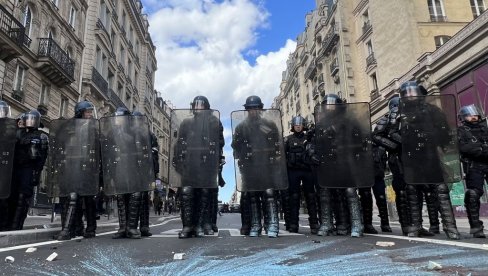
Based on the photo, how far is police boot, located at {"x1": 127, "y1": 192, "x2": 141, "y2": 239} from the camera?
5.37 meters

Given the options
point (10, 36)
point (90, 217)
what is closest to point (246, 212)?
point (90, 217)

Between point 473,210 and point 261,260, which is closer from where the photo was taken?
point 261,260

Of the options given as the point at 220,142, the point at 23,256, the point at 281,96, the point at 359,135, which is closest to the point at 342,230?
the point at 359,135

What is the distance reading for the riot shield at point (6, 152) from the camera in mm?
5582

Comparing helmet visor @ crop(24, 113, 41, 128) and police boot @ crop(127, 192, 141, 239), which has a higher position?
helmet visor @ crop(24, 113, 41, 128)

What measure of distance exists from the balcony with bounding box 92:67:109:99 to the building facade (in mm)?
16549

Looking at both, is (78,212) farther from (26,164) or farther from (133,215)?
(26,164)

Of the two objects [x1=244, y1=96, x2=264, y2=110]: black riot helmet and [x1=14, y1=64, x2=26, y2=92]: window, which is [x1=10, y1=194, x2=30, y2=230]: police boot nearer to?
[x1=244, y1=96, x2=264, y2=110]: black riot helmet

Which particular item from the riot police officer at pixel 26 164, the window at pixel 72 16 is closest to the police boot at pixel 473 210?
the riot police officer at pixel 26 164

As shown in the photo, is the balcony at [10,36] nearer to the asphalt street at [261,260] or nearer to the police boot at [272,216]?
the asphalt street at [261,260]

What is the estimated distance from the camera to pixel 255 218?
18.1ft

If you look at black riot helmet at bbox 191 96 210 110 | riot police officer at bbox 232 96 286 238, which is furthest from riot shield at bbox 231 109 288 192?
black riot helmet at bbox 191 96 210 110

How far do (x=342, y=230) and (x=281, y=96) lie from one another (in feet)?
175

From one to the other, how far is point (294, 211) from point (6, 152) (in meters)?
4.42
